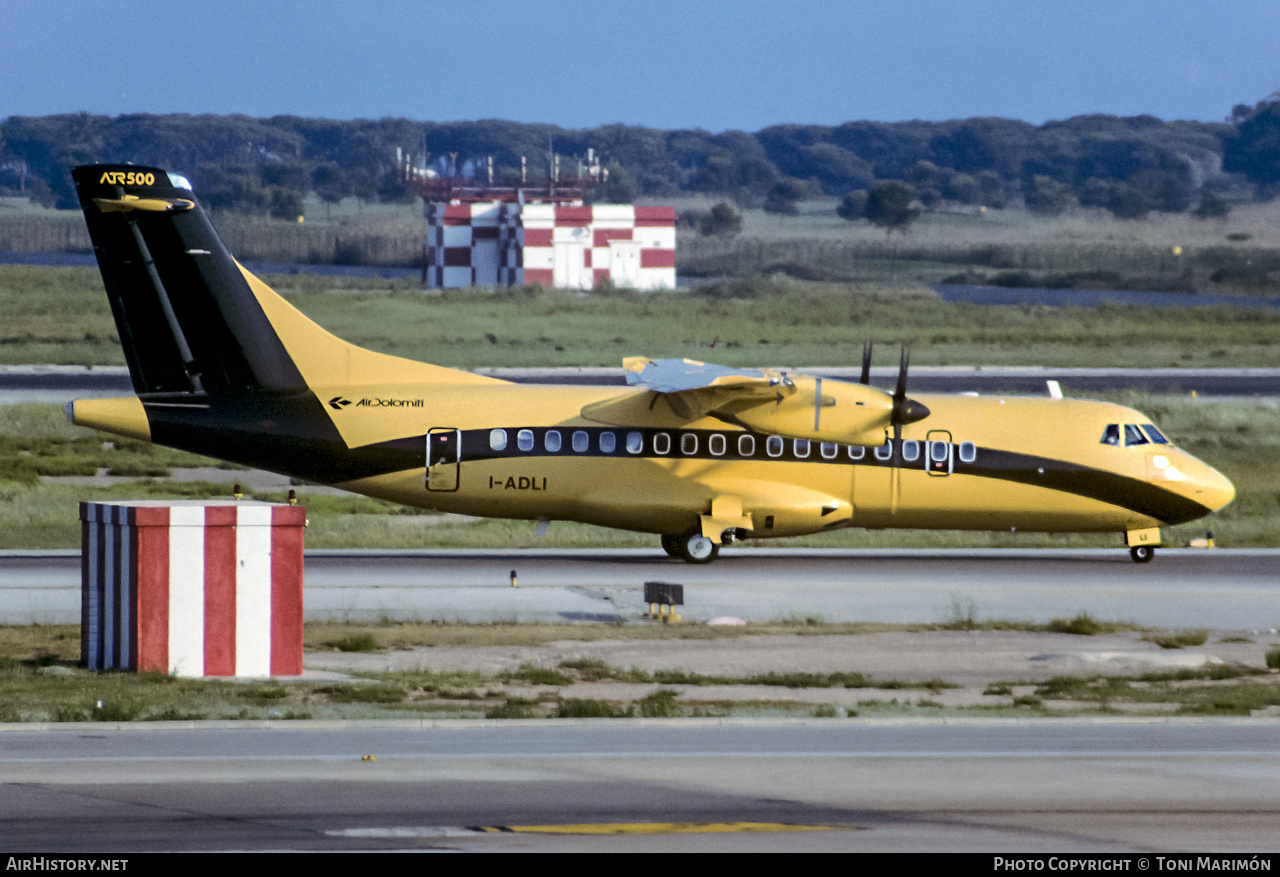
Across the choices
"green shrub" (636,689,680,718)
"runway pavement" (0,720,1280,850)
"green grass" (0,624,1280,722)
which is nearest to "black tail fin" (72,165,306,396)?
"green grass" (0,624,1280,722)

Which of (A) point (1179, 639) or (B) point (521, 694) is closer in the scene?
(B) point (521, 694)

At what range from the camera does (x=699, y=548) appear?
33188 mm

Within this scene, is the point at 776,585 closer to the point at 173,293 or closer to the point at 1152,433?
the point at 1152,433

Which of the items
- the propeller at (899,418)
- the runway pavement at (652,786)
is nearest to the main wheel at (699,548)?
the propeller at (899,418)

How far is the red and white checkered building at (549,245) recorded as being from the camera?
12444 cm

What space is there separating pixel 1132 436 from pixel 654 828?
75.7ft

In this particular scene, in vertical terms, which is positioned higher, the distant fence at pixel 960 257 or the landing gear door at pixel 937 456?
the distant fence at pixel 960 257

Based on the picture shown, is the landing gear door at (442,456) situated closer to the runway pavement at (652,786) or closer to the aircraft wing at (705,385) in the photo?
the aircraft wing at (705,385)

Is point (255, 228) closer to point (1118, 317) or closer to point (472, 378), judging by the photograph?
point (1118, 317)

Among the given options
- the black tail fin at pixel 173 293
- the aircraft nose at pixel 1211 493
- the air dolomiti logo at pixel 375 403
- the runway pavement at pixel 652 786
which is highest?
the black tail fin at pixel 173 293

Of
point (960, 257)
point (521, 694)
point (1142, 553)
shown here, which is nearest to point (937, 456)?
point (1142, 553)

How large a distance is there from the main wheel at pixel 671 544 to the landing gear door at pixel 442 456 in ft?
15.9

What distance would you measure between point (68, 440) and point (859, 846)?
1699 inches

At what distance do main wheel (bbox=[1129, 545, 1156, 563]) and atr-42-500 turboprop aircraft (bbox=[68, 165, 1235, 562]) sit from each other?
0.05 meters
